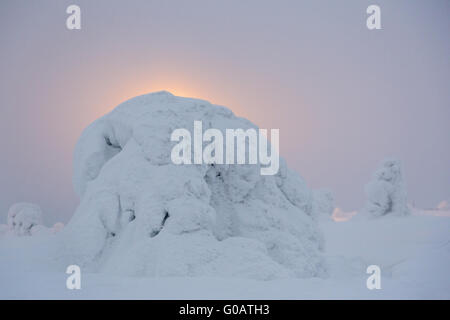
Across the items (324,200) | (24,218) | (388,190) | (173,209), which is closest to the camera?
(173,209)

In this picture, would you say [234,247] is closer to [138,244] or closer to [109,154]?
[138,244]

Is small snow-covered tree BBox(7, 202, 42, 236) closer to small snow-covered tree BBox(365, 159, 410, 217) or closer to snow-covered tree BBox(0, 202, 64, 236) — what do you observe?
snow-covered tree BBox(0, 202, 64, 236)

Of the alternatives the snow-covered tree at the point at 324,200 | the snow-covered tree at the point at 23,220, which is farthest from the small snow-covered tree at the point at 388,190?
the snow-covered tree at the point at 23,220

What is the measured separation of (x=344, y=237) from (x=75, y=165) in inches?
542

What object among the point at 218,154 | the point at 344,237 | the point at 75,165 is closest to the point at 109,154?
the point at 75,165

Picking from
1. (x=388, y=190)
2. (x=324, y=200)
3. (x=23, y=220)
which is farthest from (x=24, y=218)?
(x=324, y=200)

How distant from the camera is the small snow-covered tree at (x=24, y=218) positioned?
18578 millimetres

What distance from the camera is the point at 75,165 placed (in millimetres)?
9297

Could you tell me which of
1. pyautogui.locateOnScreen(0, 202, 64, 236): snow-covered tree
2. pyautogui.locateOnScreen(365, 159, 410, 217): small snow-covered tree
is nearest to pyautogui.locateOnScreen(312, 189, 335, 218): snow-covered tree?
pyautogui.locateOnScreen(365, 159, 410, 217): small snow-covered tree

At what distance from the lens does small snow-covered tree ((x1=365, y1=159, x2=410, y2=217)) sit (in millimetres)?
19453

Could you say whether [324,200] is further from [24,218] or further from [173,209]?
[173,209]

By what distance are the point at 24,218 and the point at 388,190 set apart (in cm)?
1484

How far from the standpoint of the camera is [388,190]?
1956 centimetres

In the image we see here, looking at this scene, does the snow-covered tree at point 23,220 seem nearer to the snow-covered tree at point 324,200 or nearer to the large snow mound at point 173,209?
the large snow mound at point 173,209
